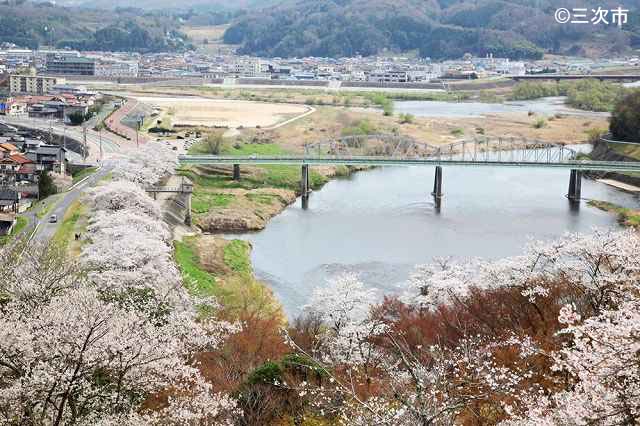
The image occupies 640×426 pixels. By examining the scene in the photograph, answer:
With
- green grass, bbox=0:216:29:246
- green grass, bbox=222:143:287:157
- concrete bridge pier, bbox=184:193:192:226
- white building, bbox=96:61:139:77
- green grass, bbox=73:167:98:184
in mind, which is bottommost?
concrete bridge pier, bbox=184:193:192:226

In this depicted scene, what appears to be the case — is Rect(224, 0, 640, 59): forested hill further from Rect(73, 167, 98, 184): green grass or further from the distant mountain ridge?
Rect(73, 167, 98, 184): green grass

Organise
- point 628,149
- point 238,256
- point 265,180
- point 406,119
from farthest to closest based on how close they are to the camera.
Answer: point 406,119, point 628,149, point 265,180, point 238,256

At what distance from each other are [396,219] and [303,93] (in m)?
33.5

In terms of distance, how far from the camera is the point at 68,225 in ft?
49.5

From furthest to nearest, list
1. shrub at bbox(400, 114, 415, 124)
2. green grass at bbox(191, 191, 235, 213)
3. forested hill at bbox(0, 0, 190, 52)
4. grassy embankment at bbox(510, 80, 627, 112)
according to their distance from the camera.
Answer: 1. forested hill at bbox(0, 0, 190, 52)
2. grassy embankment at bbox(510, 80, 627, 112)
3. shrub at bbox(400, 114, 415, 124)
4. green grass at bbox(191, 191, 235, 213)

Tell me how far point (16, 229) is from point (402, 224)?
902 centimetres

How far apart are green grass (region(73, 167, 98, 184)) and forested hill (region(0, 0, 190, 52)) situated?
216ft

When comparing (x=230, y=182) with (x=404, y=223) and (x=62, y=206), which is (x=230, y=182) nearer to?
(x=404, y=223)

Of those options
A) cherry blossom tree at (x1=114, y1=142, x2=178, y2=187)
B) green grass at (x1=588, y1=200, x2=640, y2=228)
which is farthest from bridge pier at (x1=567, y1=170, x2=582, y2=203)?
cherry blossom tree at (x1=114, y1=142, x2=178, y2=187)

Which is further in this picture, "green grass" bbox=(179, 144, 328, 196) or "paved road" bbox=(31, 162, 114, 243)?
"green grass" bbox=(179, 144, 328, 196)

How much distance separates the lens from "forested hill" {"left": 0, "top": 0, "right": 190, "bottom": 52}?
275 feet

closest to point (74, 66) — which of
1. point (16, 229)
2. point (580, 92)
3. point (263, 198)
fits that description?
point (580, 92)

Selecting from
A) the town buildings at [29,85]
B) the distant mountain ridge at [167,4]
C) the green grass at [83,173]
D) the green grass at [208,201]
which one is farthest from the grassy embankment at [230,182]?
the distant mountain ridge at [167,4]

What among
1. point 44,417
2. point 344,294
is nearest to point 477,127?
point 344,294
